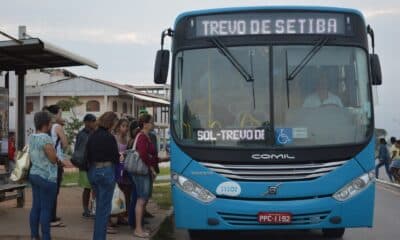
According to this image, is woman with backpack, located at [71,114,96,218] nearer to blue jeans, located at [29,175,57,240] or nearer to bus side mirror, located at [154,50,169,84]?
blue jeans, located at [29,175,57,240]

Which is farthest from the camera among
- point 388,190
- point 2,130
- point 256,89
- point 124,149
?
point 388,190

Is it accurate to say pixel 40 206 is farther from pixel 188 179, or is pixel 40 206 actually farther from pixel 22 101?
pixel 22 101

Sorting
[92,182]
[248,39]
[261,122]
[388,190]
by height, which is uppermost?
[248,39]

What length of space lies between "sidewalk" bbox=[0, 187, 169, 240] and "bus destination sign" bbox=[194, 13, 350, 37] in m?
3.13

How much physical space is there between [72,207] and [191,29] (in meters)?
5.24

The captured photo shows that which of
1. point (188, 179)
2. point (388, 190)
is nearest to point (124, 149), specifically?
point (188, 179)

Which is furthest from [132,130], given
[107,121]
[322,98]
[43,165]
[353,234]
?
[353,234]

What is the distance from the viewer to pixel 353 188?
810 cm

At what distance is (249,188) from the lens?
7.98 meters

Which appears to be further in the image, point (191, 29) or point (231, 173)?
point (191, 29)

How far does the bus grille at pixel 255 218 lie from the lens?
7.97m

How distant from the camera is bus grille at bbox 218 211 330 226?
26.1ft

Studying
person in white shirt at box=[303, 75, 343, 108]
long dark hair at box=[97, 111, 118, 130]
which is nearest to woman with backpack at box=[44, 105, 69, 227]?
long dark hair at box=[97, 111, 118, 130]

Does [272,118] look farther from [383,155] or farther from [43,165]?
[383,155]
